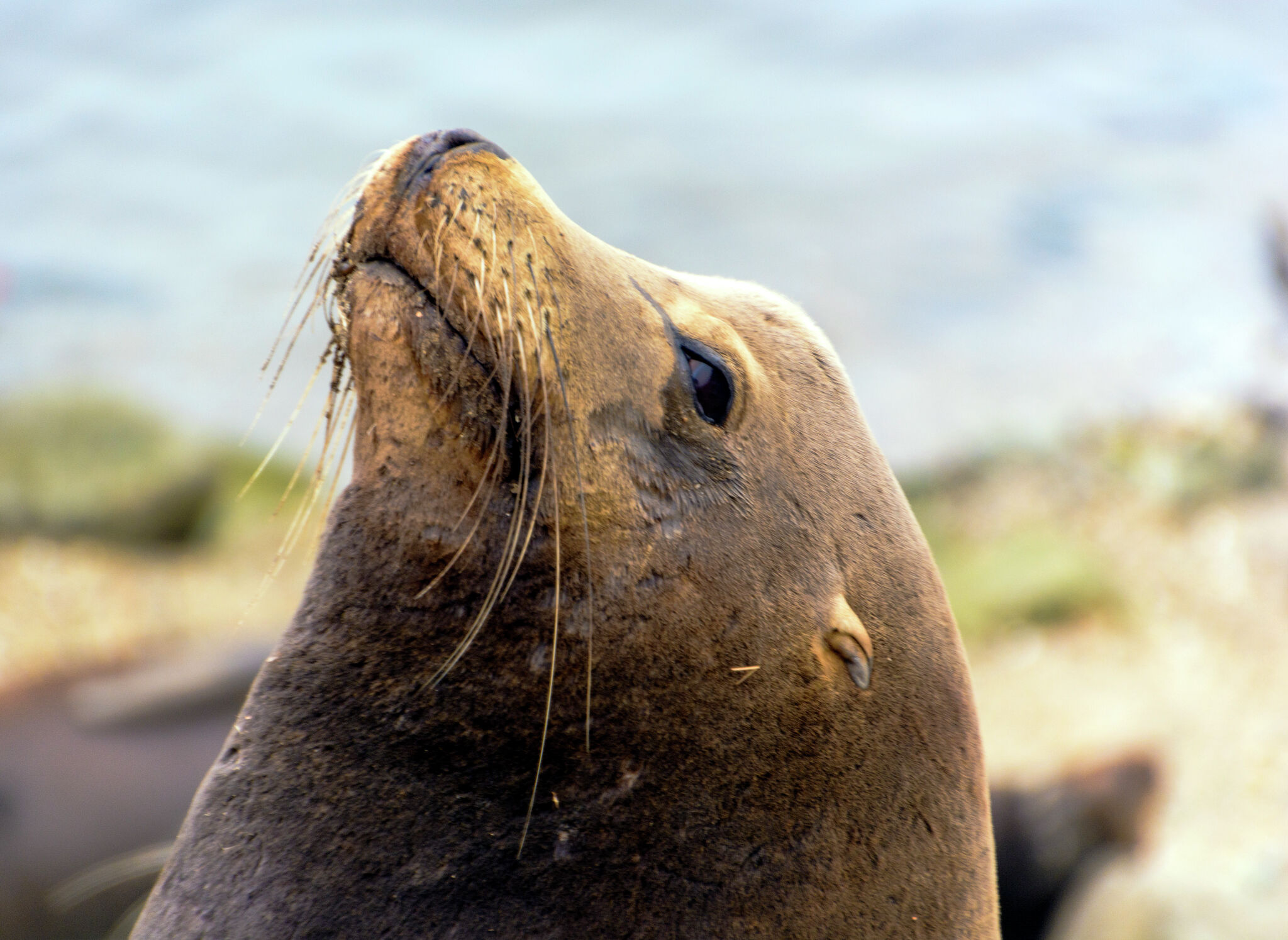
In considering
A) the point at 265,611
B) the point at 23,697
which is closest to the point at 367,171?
the point at 23,697

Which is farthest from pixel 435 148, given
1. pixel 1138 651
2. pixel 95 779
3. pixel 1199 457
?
pixel 1199 457

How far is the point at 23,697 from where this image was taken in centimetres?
564

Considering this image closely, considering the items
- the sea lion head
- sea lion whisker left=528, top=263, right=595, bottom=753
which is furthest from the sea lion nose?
sea lion whisker left=528, top=263, right=595, bottom=753

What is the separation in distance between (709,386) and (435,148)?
0.58 m

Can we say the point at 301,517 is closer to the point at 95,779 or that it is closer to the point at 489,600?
the point at 489,600

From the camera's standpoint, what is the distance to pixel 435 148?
1.60 m

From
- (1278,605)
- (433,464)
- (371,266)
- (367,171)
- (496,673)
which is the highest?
(367,171)

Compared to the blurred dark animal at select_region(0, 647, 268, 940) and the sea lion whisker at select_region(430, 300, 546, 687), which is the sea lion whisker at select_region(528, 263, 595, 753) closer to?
the sea lion whisker at select_region(430, 300, 546, 687)

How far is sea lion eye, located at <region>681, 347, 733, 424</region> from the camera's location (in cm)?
174

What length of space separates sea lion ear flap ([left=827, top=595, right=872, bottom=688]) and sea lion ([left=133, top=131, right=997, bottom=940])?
0.04 metres

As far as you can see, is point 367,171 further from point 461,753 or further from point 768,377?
point 461,753

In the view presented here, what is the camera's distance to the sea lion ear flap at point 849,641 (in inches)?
67.9

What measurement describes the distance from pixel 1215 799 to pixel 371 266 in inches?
359

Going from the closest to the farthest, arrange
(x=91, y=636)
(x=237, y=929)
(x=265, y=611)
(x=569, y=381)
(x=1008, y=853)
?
(x=237, y=929)
(x=569, y=381)
(x=1008, y=853)
(x=91, y=636)
(x=265, y=611)
